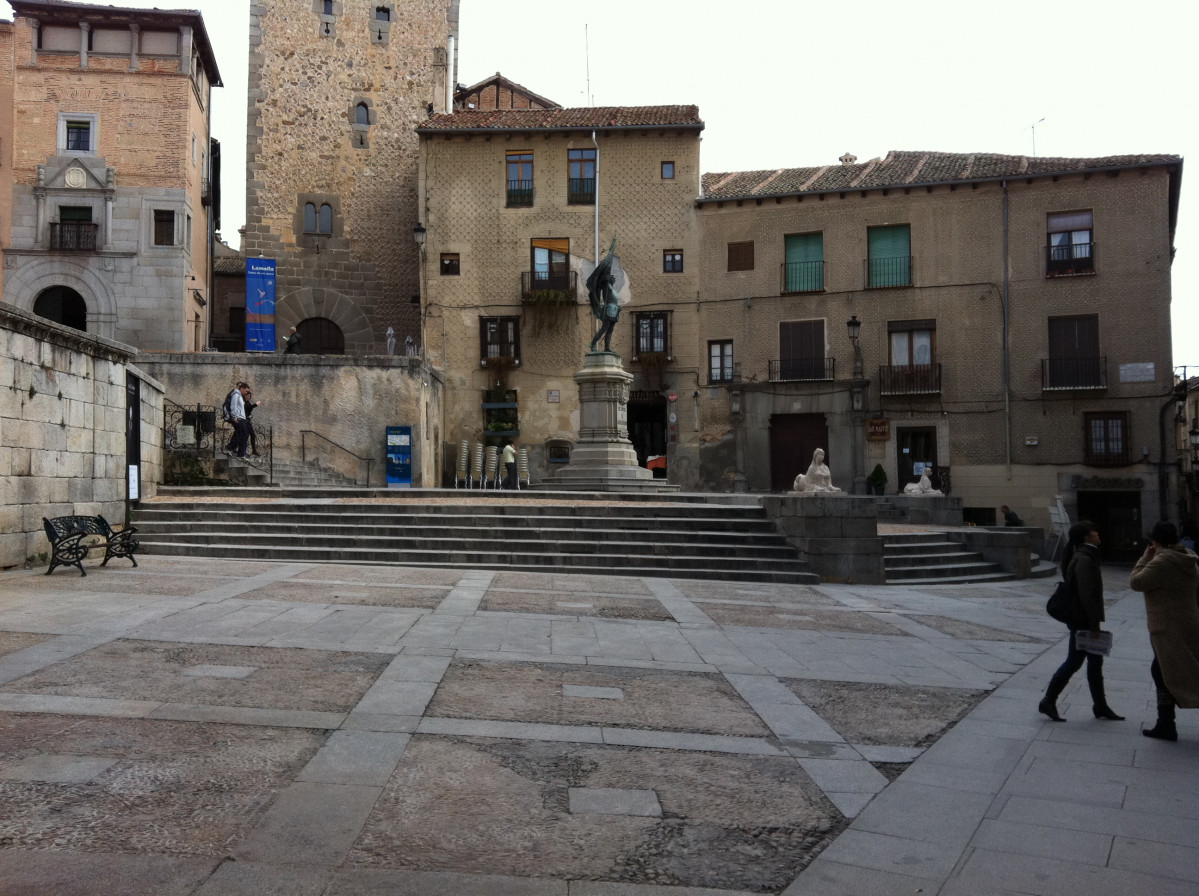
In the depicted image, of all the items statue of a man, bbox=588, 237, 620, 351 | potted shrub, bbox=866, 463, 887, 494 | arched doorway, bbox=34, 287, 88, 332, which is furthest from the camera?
arched doorway, bbox=34, 287, 88, 332

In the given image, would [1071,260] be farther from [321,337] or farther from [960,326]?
[321,337]

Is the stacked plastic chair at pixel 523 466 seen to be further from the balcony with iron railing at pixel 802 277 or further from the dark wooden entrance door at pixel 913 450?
the dark wooden entrance door at pixel 913 450

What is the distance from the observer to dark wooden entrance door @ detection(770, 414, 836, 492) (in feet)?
101

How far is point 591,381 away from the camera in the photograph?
818 inches

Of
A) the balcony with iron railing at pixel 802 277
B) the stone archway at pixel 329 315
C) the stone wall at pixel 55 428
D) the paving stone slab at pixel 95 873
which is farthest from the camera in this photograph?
the stone archway at pixel 329 315

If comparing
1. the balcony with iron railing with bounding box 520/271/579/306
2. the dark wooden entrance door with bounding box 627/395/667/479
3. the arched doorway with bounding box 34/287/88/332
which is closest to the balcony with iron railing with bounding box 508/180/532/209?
the balcony with iron railing with bounding box 520/271/579/306

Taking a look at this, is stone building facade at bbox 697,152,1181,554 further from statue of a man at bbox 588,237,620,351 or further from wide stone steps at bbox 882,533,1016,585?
wide stone steps at bbox 882,533,1016,585

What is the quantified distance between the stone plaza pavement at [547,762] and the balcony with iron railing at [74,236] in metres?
24.5

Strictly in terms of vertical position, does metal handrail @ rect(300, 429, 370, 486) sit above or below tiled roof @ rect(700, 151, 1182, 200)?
below

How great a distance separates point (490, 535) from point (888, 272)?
20352mm

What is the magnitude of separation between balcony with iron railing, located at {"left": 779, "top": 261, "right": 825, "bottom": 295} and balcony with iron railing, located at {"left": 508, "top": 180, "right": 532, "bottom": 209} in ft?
28.4

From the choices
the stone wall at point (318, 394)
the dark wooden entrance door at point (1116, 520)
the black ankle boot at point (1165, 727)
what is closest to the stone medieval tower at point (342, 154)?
the stone wall at point (318, 394)

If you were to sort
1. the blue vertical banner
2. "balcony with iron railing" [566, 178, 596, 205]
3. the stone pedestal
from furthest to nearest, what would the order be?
1. the blue vertical banner
2. "balcony with iron railing" [566, 178, 596, 205]
3. the stone pedestal

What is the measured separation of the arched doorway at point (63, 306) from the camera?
30.6m
